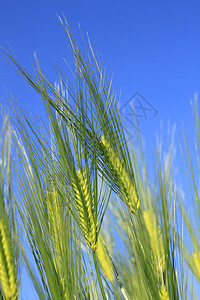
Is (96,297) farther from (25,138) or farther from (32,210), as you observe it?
(25,138)

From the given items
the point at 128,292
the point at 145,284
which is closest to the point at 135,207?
the point at 145,284

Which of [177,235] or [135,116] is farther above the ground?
[135,116]

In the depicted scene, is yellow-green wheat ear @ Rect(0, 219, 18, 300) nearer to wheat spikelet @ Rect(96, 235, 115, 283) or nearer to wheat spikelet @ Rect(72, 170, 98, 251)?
wheat spikelet @ Rect(72, 170, 98, 251)

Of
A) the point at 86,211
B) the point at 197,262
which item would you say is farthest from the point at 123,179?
the point at 197,262

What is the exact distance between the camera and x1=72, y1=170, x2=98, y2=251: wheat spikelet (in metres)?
0.72

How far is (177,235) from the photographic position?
0.78 meters

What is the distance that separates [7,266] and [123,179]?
0.27 metres

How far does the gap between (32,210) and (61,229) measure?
0.22ft

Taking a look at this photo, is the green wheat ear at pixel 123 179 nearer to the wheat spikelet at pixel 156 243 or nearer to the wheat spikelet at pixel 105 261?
the wheat spikelet at pixel 156 243

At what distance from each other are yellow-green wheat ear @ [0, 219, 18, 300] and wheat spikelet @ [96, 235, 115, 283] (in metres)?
0.31

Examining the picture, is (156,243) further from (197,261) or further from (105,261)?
(105,261)

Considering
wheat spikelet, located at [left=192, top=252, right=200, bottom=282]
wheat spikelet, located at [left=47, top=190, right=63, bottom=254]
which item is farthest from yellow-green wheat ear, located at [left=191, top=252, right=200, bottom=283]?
wheat spikelet, located at [left=47, top=190, right=63, bottom=254]

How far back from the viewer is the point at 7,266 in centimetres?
66

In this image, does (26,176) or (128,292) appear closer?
(26,176)
